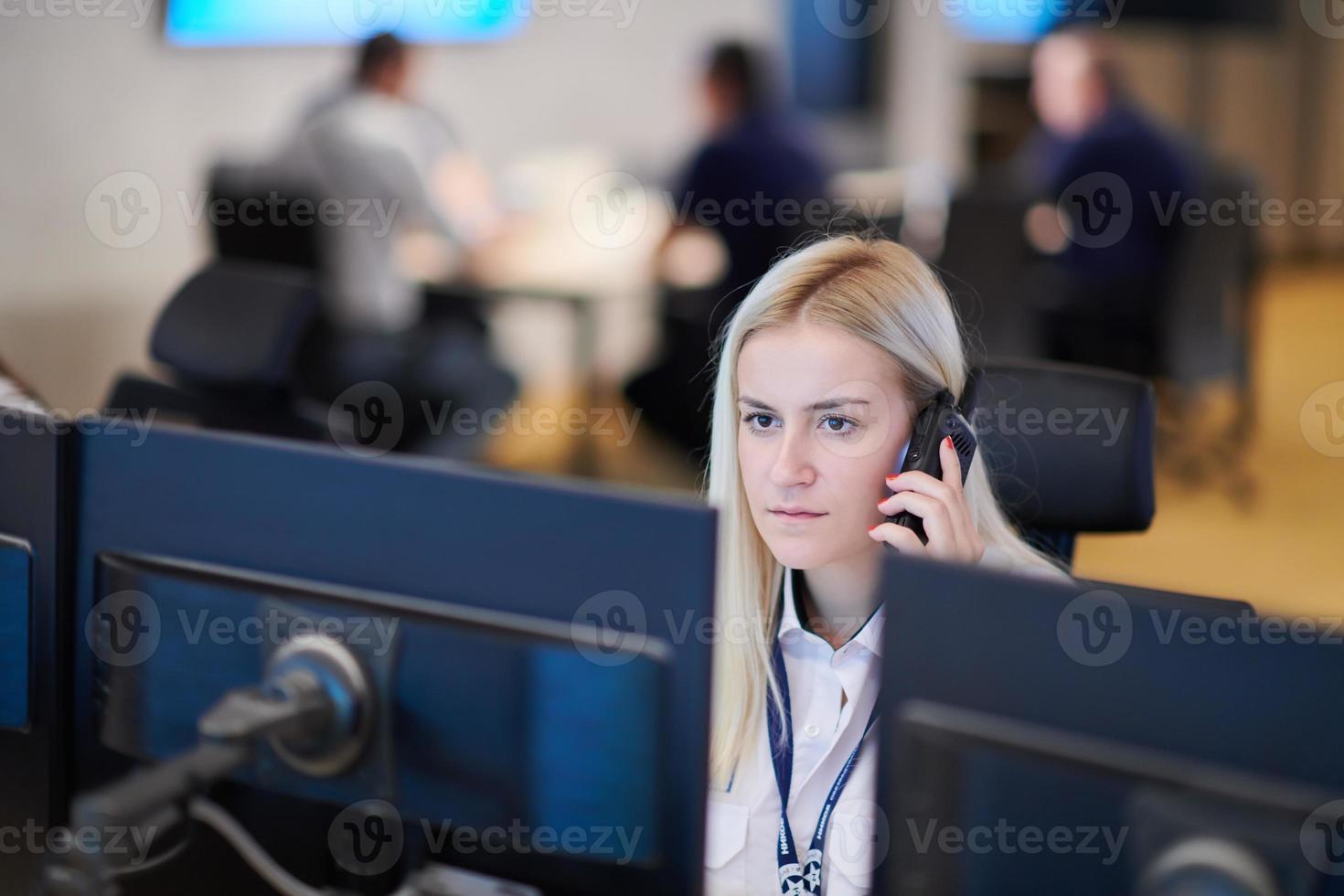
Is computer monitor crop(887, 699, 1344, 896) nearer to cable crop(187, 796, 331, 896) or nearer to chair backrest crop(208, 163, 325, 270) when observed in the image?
cable crop(187, 796, 331, 896)

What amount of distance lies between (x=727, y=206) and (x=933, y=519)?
10.6 ft

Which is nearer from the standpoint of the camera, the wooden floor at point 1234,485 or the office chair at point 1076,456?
the office chair at point 1076,456

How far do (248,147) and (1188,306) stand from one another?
3.12 meters

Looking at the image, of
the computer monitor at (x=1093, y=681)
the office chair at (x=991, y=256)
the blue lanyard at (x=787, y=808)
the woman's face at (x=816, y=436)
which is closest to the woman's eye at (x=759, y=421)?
the woman's face at (x=816, y=436)

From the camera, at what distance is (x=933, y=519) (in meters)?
1.29

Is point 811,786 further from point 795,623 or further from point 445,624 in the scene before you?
point 445,624

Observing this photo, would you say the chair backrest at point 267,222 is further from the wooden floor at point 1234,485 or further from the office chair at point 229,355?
the office chair at point 229,355

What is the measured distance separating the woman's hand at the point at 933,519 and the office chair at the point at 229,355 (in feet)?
4.42

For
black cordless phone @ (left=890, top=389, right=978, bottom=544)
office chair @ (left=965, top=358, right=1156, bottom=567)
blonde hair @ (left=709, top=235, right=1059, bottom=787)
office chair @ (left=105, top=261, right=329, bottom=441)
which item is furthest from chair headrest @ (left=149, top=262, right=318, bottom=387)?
black cordless phone @ (left=890, top=389, right=978, bottom=544)

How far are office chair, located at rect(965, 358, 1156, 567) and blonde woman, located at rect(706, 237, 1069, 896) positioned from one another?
0.23 metres

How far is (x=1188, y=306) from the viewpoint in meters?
4.56

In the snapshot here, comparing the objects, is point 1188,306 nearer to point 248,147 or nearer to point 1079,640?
point 248,147

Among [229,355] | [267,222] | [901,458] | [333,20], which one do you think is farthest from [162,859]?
[333,20]

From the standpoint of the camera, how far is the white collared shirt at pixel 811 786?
47.4 inches
